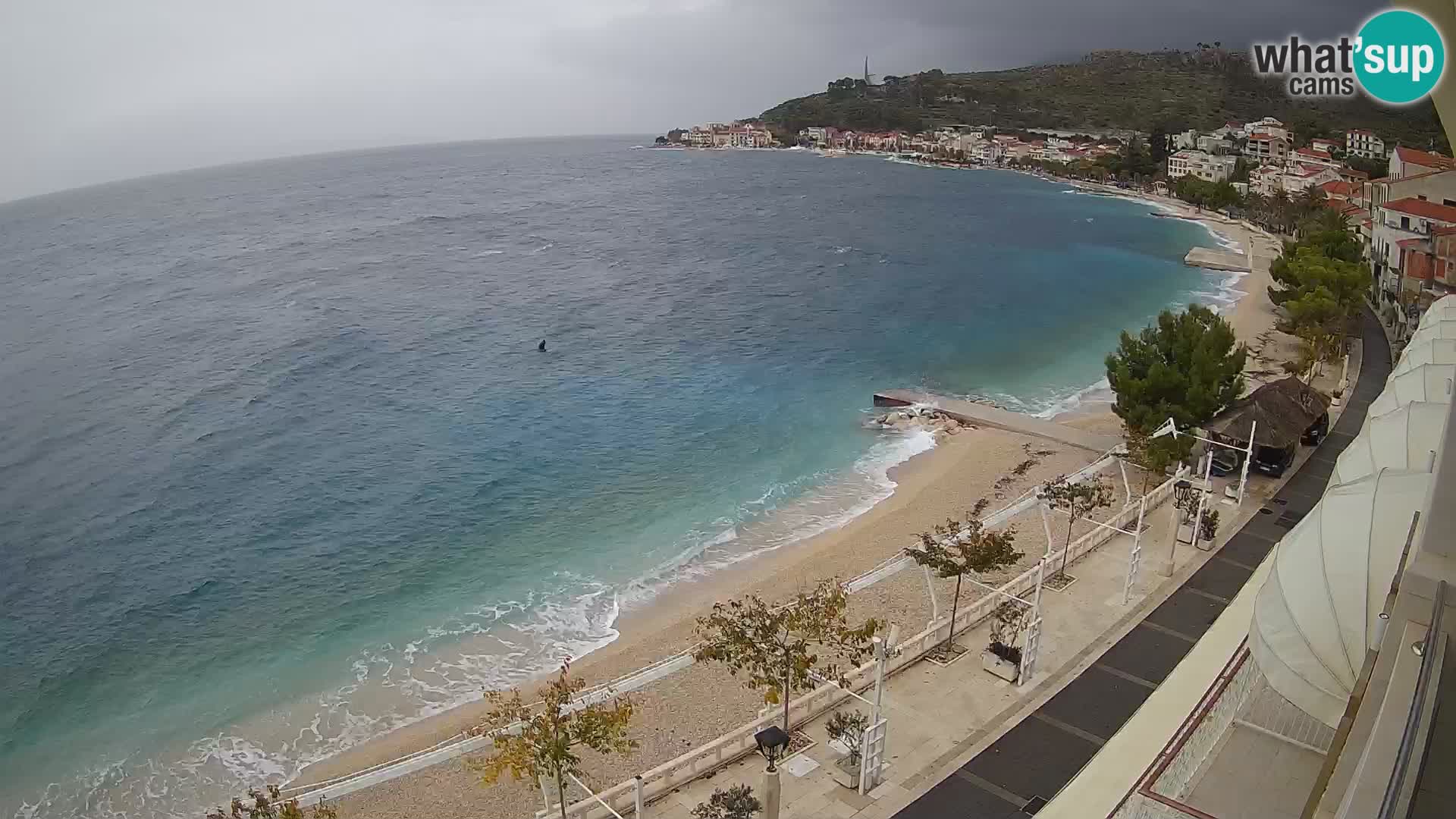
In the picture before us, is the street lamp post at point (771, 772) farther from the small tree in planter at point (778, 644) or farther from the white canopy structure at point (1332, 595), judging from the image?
the white canopy structure at point (1332, 595)

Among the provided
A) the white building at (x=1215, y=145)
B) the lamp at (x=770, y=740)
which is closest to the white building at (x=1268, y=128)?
the white building at (x=1215, y=145)

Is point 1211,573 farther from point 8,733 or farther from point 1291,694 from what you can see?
point 8,733

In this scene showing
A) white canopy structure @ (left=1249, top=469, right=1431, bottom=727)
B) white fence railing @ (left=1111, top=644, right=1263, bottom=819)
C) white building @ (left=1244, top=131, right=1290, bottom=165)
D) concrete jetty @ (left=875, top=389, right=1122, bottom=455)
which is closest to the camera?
white fence railing @ (left=1111, top=644, right=1263, bottom=819)

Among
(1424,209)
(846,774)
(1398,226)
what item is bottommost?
(846,774)

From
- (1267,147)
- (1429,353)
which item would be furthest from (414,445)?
(1267,147)

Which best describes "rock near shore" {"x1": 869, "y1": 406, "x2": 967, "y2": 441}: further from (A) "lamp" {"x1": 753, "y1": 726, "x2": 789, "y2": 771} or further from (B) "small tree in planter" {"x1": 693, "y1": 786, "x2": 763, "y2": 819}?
(A) "lamp" {"x1": 753, "y1": 726, "x2": 789, "y2": 771}

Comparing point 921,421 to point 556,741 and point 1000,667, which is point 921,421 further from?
point 556,741

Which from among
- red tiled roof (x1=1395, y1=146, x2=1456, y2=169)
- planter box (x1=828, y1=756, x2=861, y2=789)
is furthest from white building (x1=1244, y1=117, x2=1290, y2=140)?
planter box (x1=828, y1=756, x2=861, y2=789)
